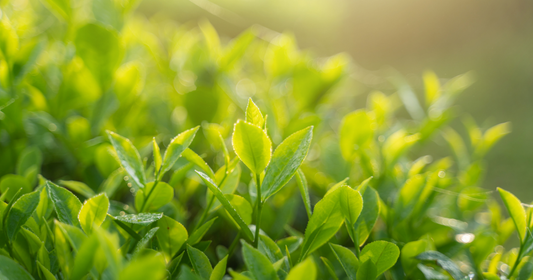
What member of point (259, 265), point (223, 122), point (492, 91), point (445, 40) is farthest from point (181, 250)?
point (445, 40)

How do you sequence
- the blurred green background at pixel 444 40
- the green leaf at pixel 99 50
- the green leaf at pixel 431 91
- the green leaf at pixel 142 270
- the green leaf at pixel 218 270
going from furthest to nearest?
the blurred green background at pixel 444 40
the green leaf at pixel 431 91
the green leaf at pixel 99 50
the green leaf at pixel 218 270
the green leaf at pixel 142 270

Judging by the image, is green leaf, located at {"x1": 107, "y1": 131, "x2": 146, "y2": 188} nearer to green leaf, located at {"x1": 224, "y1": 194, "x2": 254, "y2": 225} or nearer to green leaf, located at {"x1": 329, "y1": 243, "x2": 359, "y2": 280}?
green leaf, located at {"x1": 224, "y1": 194, "x2": 254, "y2": 225}

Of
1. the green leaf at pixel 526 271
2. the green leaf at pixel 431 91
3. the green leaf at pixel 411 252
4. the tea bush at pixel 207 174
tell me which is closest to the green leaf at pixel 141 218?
the tea bush at pixel 207 174

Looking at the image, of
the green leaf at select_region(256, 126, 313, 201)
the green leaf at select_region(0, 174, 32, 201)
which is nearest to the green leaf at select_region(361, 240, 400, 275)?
the green leaf at select_region(256, 126, 313, 201)

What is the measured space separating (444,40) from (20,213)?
2753 millimetres

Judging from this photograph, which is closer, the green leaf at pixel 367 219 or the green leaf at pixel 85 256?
the green leaf at pixel 85 256

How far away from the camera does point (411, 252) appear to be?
0.37 meters

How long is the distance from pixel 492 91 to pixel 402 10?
0.78m

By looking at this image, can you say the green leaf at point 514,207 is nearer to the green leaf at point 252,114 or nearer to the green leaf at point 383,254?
the green leaf at point 383,254

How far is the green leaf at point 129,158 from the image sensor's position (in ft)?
1.08

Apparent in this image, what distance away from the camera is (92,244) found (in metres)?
0.23

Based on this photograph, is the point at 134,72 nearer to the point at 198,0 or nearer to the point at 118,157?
the point at 118,157

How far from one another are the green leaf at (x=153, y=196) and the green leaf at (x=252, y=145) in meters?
0.10

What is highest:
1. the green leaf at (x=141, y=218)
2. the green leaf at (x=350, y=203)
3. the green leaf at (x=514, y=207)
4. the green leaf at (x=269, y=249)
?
the green leaf at (x=514, y=207)
